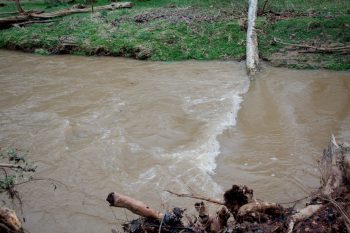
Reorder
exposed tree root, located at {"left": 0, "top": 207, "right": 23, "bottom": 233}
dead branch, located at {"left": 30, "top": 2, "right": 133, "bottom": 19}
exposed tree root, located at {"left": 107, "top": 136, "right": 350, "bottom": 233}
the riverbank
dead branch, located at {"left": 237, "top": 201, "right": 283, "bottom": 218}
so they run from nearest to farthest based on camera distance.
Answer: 1. exposed tree root, located at {"left": 0, "top": 207, "right": 23, "bottom": 233}
2. exposed tree root, located at {"left": 107, "top": 136, "right": 350, "bottom": 233}
3. dead branch, located at {"left": 237, "top": 201, "right": 283, "bottom": 218}
4. the riverbank
5. dead branch, located at {"left": 30, "top": 2, "right": 133, "bottom": 19}

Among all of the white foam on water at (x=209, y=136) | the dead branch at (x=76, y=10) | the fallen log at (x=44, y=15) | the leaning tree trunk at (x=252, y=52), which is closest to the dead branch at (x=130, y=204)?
the white foam on water at (x=209, y=136)

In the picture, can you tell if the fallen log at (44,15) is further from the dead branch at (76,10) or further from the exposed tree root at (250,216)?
the exposed tree root at (250,216)

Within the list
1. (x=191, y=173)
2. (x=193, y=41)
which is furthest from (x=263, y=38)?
(x=191, y=173)

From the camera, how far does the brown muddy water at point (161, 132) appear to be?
4934mm

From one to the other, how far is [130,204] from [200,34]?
10.3 m

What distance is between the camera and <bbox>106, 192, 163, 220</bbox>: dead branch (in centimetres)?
296

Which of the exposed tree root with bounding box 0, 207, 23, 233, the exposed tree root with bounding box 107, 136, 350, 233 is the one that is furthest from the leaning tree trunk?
the exposed tree root with bounding box 0, 207, 23, 233

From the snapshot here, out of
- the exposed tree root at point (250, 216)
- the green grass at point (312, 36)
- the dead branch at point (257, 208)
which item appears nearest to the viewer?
the exposed tree root at point (250, 216)

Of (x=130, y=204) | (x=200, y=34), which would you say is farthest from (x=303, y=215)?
(x=200, y=34)

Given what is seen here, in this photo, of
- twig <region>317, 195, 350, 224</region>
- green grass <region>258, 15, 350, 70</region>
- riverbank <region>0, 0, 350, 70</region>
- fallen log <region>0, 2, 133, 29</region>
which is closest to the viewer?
twig <region>317, 195, 350, 224</region>

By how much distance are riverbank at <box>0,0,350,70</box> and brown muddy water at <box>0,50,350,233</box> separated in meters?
0.93

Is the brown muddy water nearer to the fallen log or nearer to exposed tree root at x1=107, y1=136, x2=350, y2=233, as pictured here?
exposed tree root at x1=107, y1=136, x2=350, y2=233

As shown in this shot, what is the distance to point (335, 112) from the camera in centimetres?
725

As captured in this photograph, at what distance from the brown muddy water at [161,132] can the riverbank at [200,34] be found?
0.93 metres
